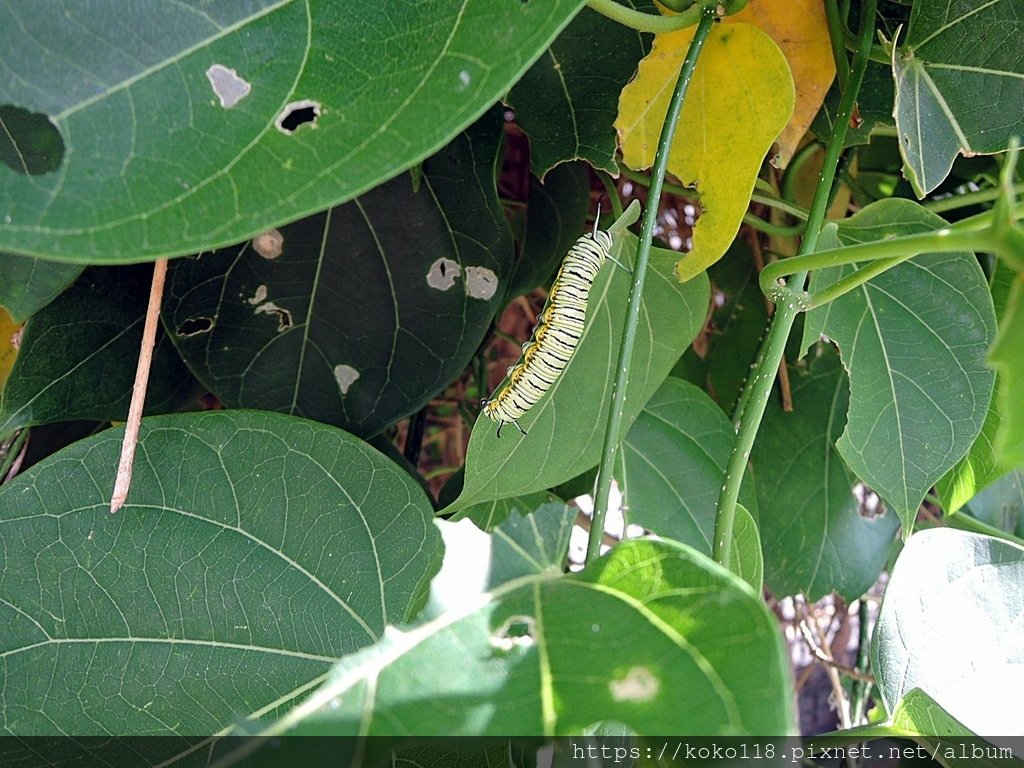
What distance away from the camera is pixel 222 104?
0.31 meters

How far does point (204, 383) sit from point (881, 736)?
483 millimetres

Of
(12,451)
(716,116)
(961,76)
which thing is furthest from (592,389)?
(12,451)

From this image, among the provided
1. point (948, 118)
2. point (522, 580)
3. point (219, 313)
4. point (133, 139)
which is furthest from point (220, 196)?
point (948, 118)

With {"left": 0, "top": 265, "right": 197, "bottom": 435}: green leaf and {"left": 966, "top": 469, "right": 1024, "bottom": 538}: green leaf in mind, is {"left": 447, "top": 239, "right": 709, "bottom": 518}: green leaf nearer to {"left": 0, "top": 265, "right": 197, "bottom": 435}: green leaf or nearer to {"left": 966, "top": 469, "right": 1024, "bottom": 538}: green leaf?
{"left": 0, "top": 265, "right": 197, "bottom": 435}: green leaf

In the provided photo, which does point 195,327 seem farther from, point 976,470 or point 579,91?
point 976,470

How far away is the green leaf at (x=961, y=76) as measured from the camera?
0.47 meters

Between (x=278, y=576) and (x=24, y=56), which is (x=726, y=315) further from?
(x=24, y=56)

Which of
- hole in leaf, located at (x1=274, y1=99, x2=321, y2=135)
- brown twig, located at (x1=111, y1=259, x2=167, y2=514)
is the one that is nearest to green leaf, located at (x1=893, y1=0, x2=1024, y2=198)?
hole in leaf, located at (x1=274, y1=99, x2=321, y2=135)

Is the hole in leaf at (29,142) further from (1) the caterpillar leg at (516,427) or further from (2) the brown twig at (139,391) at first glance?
(1) the caterpillar leg at (516,427)

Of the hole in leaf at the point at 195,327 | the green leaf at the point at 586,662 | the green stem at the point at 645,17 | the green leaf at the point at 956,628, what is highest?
the green stem at the point at 645,17

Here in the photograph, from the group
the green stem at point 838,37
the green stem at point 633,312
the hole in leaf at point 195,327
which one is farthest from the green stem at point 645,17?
the hole in leaf at point 195,327

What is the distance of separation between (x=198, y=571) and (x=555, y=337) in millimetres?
262

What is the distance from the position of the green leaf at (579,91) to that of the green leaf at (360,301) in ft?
0.19

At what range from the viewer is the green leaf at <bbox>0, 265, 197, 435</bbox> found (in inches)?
21.2
